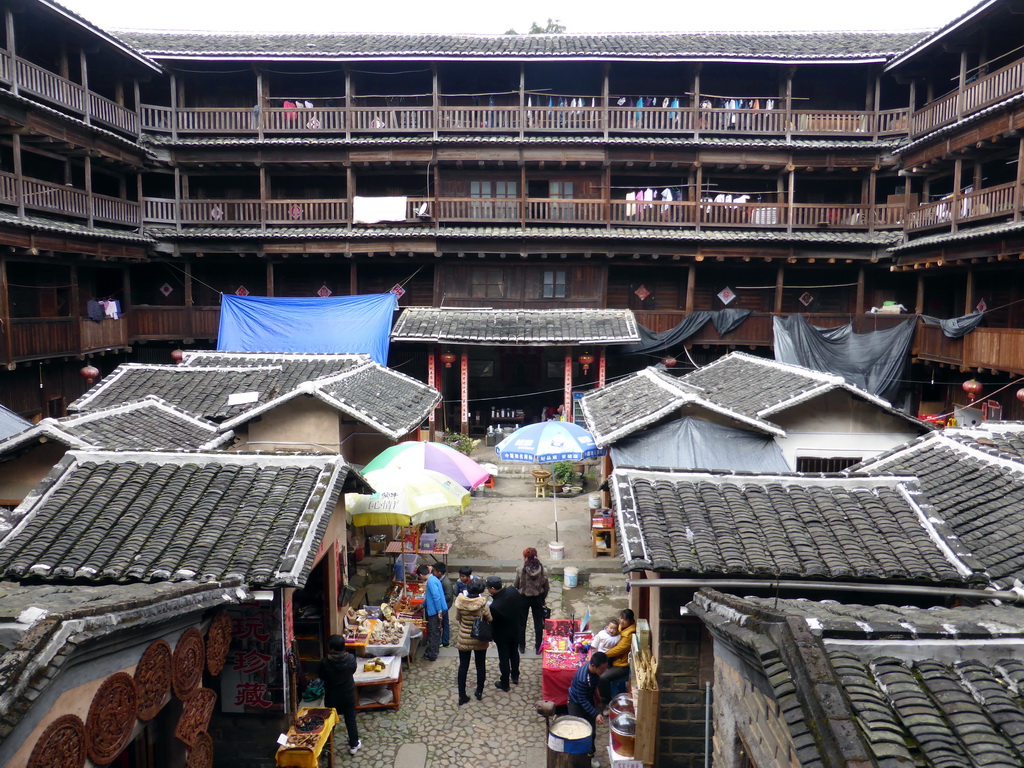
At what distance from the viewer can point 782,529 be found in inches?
323

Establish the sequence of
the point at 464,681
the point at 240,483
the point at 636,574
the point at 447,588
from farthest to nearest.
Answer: the point at 447,588
the point at 636,574
the point at 464,681
the point at 240,483

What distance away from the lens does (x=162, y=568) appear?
7703 mm

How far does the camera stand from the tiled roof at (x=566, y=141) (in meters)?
25.1

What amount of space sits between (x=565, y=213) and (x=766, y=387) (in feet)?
41.8

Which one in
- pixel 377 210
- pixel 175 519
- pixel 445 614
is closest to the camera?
pixel 175 519

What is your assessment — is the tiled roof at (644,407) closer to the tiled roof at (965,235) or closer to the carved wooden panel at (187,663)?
the carved wooden panel at (187,663)

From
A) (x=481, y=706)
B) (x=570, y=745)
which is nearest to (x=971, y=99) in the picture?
(x=481, y=706)

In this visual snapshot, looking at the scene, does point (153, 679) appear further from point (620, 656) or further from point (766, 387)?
point (766, 387)

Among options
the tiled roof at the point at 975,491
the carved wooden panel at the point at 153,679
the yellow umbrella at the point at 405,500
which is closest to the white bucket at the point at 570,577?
the yellow umbrella at the point at 405,500

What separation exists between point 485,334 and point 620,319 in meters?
4.62

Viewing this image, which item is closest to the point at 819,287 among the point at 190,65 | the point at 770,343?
the point at 770,343

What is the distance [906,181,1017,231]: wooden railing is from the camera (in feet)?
62.8

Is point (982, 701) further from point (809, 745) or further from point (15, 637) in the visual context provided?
point (15, 637)

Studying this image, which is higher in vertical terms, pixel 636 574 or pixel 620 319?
pixel 620 319
